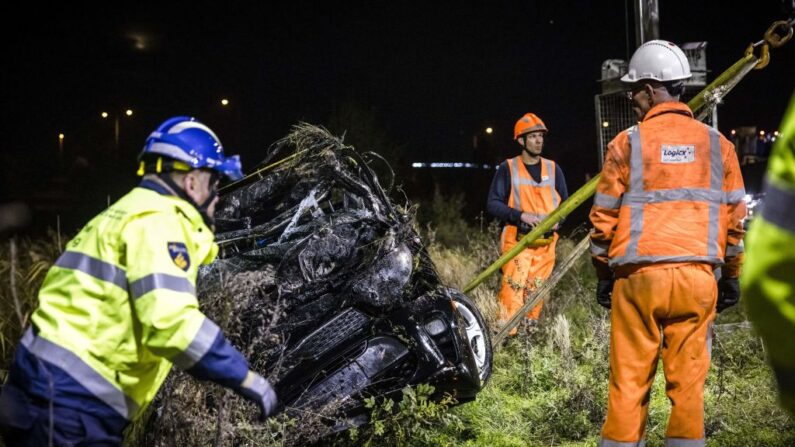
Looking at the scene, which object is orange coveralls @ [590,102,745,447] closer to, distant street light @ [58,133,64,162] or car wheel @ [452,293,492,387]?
car wheel @ [452,293,492,387]

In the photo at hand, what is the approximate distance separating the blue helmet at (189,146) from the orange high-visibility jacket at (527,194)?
422 cm

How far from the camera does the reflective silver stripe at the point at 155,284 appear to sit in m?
2.14

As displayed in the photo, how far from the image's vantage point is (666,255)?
3166 millimetres

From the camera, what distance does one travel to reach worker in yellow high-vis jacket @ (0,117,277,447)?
215 cm

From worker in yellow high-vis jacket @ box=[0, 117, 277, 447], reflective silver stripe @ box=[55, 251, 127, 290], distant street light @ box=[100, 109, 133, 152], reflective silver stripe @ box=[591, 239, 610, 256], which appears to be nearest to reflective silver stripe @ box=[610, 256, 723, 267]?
reflective silver stripe @ box=[591, 239, 610, 256]

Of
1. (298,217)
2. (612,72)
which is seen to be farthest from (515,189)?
(298,217)

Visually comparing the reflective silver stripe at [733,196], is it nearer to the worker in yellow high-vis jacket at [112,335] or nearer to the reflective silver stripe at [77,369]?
the worker in yellow high-vis jacket at [112,335]

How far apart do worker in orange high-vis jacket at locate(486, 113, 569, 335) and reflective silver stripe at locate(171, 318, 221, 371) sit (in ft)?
13.7

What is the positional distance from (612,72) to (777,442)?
13.3 feet

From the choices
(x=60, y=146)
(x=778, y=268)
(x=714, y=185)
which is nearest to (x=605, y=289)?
(x=714, y=185)

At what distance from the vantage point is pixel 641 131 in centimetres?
336

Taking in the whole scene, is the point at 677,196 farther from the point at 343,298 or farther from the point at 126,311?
the point at 126,311

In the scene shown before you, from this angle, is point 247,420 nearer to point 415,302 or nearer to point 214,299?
point 214,299

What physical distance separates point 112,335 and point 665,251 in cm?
234
